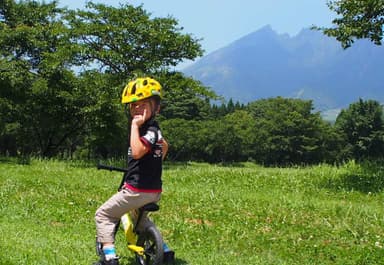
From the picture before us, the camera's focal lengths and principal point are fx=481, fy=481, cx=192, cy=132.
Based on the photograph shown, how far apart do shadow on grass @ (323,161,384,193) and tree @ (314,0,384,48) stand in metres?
4.29

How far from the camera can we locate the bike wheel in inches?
237

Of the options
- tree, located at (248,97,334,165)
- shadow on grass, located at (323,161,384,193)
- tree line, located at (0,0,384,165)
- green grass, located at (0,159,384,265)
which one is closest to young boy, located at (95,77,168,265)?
green grass, located at (0,159,384,265)

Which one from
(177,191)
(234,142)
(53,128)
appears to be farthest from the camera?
(234,142)

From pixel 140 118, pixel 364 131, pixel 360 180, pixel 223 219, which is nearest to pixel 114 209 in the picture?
pixel 140 118

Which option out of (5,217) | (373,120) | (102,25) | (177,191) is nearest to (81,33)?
(102,25)

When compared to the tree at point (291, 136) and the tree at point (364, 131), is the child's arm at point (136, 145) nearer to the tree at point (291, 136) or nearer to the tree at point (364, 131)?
the tree at point (291, 136)

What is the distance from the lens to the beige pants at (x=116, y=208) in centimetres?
597

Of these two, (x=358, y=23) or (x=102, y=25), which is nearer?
(x=358, y=23)

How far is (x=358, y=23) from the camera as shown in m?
15.2

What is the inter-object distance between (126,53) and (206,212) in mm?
17497

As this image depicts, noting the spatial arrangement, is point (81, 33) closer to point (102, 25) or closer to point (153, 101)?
point (102, 25)

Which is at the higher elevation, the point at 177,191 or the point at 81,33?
the point at 81,33

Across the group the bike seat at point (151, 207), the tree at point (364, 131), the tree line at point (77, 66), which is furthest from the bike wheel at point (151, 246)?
the tree at point (364, 131)

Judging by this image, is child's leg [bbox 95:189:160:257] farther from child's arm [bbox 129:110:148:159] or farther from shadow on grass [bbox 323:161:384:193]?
shadow on grass [bbox 323:161:384:193]
